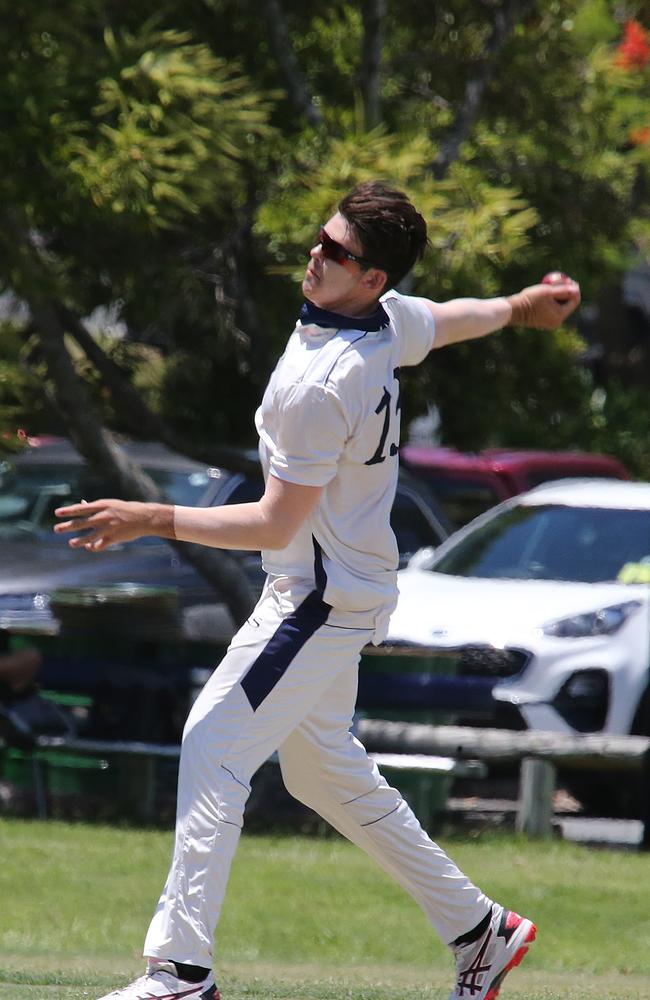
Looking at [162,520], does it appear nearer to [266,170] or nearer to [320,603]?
[320,603]

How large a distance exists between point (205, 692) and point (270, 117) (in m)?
6.33

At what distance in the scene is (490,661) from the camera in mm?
9227

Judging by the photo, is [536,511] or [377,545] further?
[536,511]

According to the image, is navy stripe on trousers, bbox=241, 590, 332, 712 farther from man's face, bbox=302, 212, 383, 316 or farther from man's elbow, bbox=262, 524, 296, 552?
man's face, bbox=302, 212, 383, 316

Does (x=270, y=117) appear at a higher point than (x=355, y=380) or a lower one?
lower

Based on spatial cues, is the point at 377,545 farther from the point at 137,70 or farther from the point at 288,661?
the point at 137,70

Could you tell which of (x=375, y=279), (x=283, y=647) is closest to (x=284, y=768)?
(x=283, y=647)

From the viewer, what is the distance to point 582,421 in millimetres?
18703

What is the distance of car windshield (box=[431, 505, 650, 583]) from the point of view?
9.95m

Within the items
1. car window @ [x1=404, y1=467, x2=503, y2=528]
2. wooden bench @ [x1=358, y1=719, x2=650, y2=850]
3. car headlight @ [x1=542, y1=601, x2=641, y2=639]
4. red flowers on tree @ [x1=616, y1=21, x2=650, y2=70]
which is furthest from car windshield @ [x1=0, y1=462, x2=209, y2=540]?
red flowers on tree @ [x1=616, y1=21, x2=650, y2=70]

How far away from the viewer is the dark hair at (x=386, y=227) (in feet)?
14.3

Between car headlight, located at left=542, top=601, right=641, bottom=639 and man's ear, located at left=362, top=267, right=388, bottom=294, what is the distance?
5008 millimetres

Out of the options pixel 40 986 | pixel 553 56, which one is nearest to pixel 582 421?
pixel 553 56

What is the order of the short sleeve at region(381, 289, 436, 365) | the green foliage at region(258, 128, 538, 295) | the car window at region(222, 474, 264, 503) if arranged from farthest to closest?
the car window at region(222, 474, 264, 503) < the green foliage at region(258, 128, 538, 295) < the short sleeve at region(381, 289, 436, 365)
